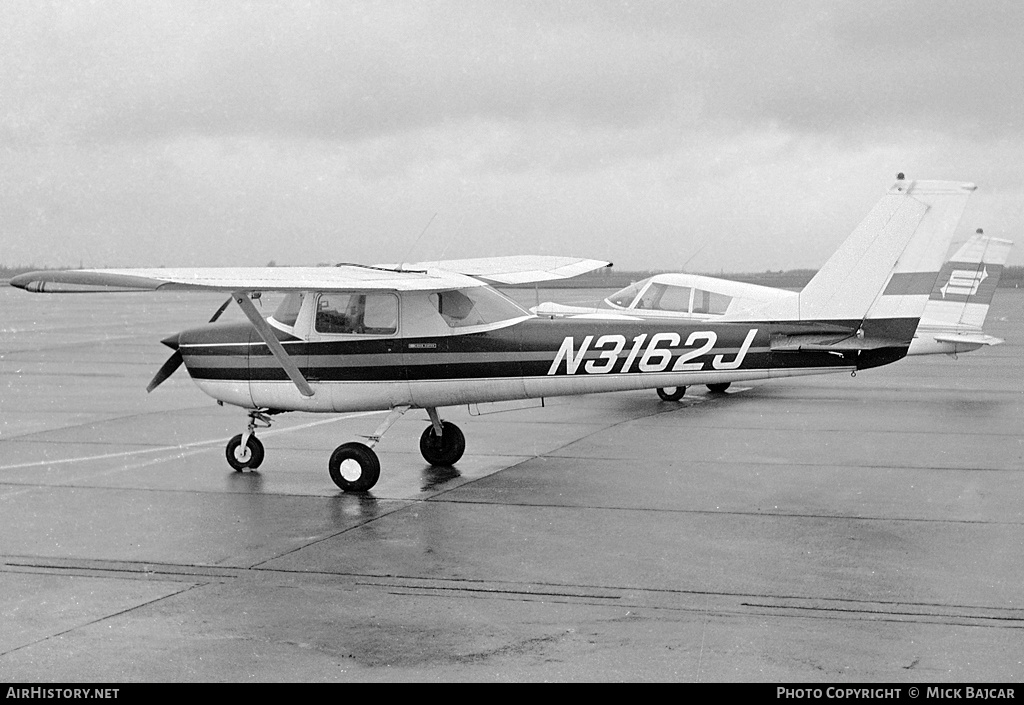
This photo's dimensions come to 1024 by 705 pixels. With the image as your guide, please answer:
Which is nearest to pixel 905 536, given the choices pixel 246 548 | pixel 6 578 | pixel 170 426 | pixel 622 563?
pixel 622 563

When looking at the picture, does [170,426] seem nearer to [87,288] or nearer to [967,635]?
[87,288]

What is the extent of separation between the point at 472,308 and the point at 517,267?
2.79 m

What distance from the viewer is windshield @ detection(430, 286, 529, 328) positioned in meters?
11.9

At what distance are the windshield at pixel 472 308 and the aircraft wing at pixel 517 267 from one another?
1088 millimetres

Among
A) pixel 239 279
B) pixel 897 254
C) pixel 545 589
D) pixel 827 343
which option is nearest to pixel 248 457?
pixel 239 279

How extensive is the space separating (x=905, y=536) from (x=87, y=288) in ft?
22.3

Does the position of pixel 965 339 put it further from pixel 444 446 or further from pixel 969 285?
pixel 444 446

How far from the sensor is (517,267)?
14.7 metres

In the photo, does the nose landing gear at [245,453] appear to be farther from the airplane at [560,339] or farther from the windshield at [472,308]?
the windshield at [472,308]

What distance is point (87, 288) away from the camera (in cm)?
932

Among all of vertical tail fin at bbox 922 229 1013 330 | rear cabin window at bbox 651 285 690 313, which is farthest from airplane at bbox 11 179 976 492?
vertical tail fin at bbox 922 229 1013 330

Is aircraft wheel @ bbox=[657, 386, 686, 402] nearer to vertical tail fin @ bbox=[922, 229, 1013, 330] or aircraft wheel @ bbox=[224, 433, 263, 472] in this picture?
vertical tail fin @ bbox=[922, 229, 1013, 330]

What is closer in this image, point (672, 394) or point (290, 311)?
point (290, 311)

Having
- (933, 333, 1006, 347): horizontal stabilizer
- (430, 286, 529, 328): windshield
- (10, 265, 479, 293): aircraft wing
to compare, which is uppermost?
(10, 265, 479, 293): aircraft wing
